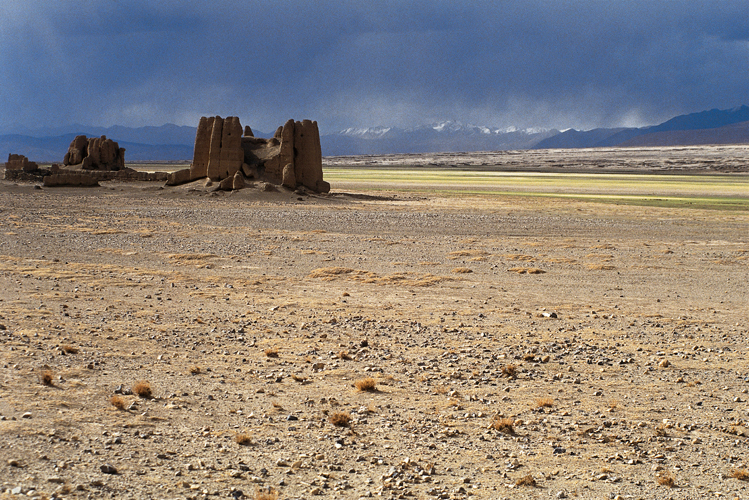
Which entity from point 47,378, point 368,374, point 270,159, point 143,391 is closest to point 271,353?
point 368,374

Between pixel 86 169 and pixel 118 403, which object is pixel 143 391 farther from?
pixel 86 169

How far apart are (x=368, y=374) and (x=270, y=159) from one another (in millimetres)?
35069

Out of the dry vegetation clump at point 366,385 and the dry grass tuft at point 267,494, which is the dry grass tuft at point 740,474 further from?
the dry grass tuft at point 267,494

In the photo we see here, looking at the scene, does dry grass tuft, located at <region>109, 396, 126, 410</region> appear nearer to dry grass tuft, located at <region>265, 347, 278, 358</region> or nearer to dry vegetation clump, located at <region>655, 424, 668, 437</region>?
dry grass tuft, located at <region>265, 347, 278, 358</region>

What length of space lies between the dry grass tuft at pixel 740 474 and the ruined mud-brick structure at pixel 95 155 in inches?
2352

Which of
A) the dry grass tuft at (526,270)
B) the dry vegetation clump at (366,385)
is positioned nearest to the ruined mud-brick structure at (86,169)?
the dry grass tuft at (526,270)

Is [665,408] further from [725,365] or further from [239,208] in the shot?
[239,208]

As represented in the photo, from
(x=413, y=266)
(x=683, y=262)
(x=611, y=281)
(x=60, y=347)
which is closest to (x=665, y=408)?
(x=60, y=347)

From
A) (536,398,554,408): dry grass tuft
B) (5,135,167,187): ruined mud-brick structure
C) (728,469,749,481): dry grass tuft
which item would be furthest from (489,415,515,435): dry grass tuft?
(5,135,167,187): ruined mud-brick structure

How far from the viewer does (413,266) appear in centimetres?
1775

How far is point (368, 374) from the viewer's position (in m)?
8.59

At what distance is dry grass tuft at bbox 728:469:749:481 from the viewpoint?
5930mm

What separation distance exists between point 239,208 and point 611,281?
22364mm

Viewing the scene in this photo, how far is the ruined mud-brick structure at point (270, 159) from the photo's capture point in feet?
136
